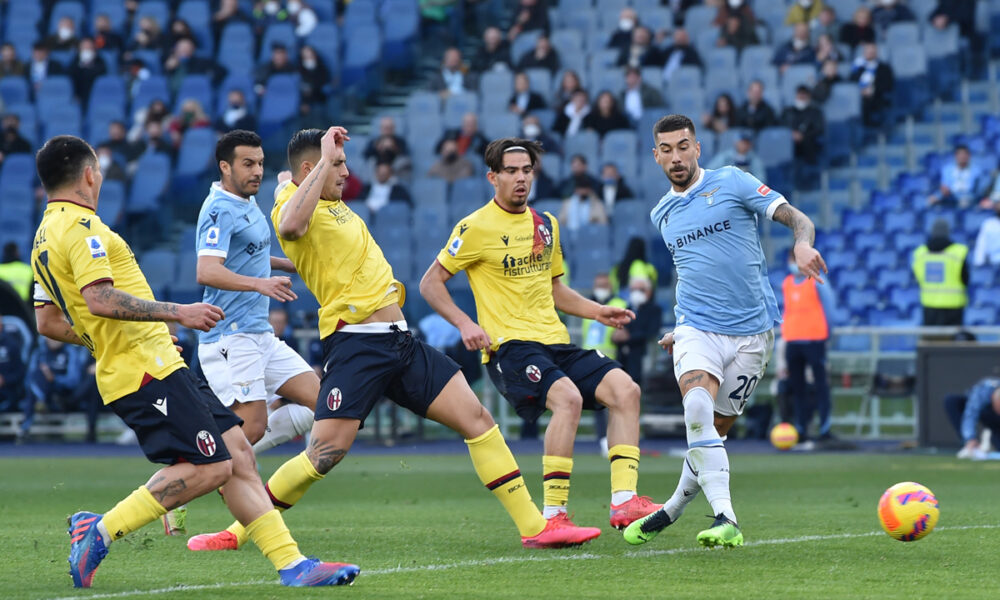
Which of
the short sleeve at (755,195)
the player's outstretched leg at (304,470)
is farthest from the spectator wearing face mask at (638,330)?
the player's outstretched leg at (304,470)

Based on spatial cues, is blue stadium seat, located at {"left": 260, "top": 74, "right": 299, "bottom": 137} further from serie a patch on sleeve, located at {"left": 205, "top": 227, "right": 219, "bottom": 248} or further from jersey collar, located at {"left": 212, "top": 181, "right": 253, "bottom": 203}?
serie a patch on sleeve, located at {"left": 205, "top": 227, "right": 219, "bottom": 248}

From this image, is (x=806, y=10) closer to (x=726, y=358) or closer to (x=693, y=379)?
(x=726, y=358)

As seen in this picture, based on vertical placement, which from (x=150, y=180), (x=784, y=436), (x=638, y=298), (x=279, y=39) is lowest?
(x=784, y=436)

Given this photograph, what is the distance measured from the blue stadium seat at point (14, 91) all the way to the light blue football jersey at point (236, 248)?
55.8ft

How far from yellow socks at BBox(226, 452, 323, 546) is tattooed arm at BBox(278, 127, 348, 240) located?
3.97 ft

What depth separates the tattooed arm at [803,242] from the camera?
23.2 ft

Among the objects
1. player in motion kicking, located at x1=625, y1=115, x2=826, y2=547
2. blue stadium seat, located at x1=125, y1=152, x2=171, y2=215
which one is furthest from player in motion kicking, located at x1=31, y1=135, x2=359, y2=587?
blue stadium seat, located at x1=125, y1=152, x2=171, y2=215

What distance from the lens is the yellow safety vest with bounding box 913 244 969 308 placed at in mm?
17828

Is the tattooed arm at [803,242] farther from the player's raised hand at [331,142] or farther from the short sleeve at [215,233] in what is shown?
the short sleeve at [215,233]

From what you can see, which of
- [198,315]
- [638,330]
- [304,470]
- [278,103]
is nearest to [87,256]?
[198,315]

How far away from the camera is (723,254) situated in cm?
806

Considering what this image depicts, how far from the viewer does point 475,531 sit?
887 cm

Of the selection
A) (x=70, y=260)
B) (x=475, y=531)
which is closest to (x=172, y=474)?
(x=70, y=260)

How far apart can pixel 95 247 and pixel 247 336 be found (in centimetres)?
278
